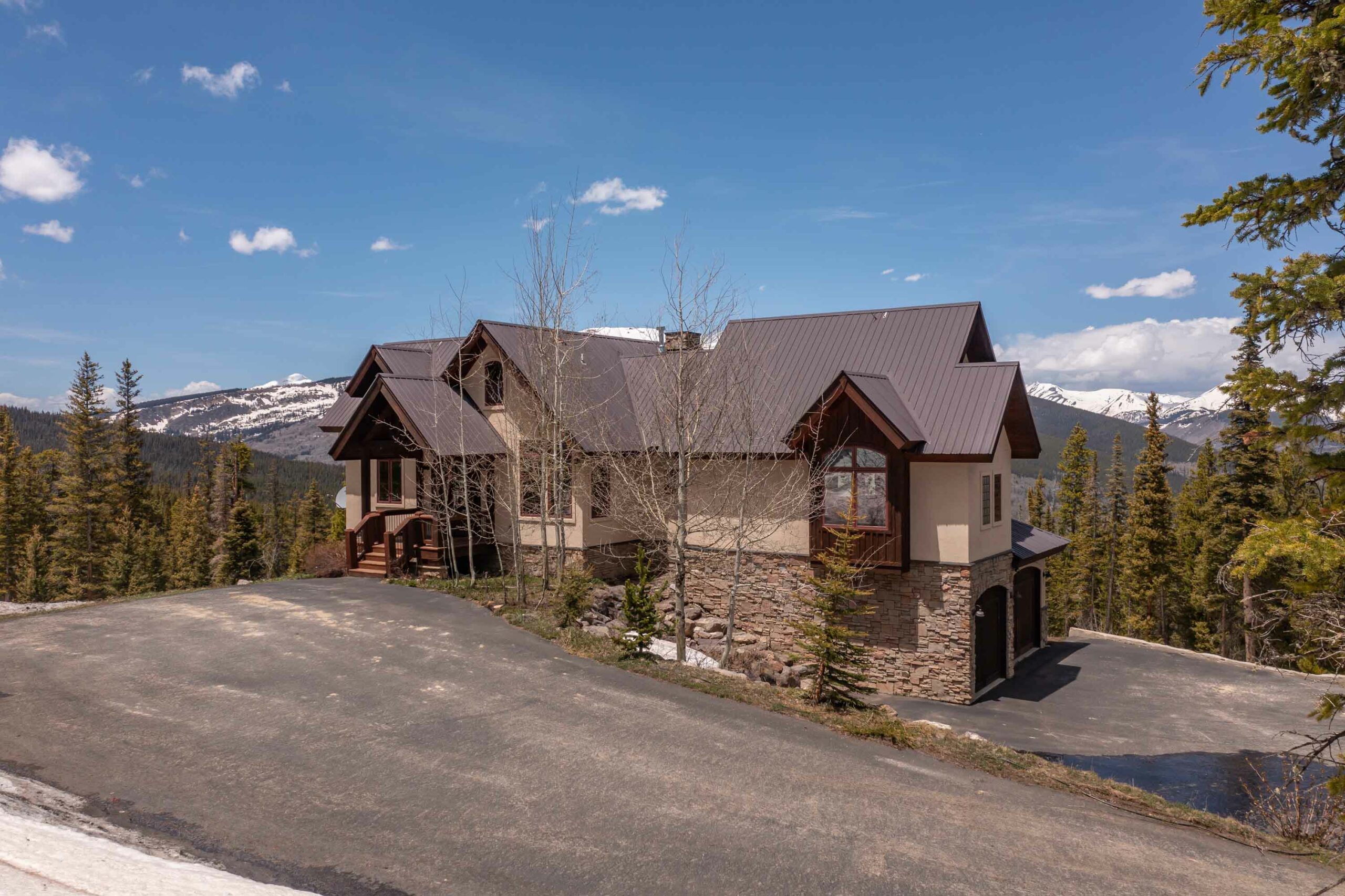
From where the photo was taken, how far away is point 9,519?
46.2m

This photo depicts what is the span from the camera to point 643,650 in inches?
508

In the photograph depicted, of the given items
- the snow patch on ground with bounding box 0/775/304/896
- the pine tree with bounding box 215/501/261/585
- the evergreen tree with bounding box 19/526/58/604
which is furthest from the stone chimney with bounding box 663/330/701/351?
the evergreen tree with bounding box 19/526/58/604

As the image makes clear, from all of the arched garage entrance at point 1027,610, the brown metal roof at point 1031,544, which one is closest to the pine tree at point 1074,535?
the arched garage entrance at point 1027,610

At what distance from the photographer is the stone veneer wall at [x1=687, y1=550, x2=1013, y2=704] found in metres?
17.4

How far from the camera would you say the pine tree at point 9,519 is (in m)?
45.4

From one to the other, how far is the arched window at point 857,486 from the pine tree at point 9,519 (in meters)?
52.9

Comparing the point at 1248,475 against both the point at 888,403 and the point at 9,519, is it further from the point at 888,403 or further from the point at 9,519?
the point at 9,519

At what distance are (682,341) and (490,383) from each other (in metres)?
10.0

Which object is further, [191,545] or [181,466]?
[181,466]

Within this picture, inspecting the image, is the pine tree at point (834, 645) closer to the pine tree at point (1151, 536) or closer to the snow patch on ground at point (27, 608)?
the snow patch on ground at point (27, 608)

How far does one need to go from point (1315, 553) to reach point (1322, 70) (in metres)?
4.79

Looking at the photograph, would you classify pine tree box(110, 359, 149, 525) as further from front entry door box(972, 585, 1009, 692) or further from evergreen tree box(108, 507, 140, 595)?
front entry door box(972, 585, 1009, 692)

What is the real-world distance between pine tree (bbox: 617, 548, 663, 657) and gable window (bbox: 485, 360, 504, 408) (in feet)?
31.8

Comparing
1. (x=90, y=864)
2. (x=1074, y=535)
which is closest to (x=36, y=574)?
(x=90, y=864)
